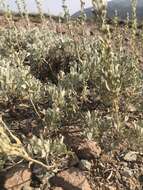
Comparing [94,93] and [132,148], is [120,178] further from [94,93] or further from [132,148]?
[94,93]

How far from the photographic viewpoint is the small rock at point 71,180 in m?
3.65

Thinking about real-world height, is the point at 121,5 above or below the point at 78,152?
above

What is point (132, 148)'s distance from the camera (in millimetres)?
3975

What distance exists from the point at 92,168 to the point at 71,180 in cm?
24

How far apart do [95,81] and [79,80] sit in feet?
0.54

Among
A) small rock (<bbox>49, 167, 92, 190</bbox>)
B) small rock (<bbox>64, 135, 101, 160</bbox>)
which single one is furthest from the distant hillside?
small rock (<bbox>49, 167, 92, 190</bbox>)

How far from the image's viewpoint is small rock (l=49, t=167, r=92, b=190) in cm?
365

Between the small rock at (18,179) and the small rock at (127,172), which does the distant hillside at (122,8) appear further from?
the small rock at (18,179)

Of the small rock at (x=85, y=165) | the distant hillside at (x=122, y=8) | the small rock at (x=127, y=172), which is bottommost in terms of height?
the small rock at (x=127, y=172)

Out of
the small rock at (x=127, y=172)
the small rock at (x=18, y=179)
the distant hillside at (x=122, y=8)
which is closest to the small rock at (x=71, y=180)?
the small rock at (x=18, y=179)

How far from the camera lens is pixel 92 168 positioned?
3.82m

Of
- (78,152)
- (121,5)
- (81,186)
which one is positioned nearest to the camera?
(81,186)

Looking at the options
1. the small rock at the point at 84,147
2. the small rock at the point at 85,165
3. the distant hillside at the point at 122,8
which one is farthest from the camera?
the distant hillside at the point at 122,8

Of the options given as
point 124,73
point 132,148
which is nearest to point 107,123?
point 132,148
